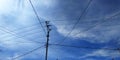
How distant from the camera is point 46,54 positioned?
50.2m

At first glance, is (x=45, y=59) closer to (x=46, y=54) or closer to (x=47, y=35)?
(x=46, y=54)

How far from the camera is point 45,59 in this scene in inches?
1969

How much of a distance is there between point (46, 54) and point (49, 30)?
4034 mm

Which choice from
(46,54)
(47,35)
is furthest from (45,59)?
(47,35)

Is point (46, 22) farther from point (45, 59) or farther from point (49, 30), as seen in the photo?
point (45, 59)

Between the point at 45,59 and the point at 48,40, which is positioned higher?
the point at 48,40

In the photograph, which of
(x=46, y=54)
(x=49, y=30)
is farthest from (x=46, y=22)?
(x=46, y=54)

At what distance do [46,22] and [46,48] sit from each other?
407cm

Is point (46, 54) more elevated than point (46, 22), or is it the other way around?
point (46, 22)

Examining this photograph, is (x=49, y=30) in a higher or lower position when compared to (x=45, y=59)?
higher

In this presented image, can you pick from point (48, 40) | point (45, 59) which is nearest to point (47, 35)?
point (48, 40)

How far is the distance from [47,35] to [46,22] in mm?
2044

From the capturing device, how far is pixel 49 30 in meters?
51.9

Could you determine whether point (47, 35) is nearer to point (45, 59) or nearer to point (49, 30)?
point (49, 30)
